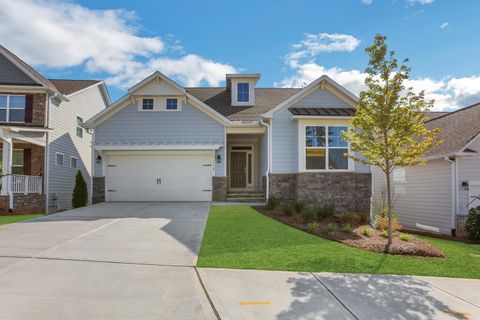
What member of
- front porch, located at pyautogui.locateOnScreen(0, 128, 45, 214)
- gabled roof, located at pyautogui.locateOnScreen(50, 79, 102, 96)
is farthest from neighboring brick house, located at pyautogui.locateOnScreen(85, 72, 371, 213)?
gabled roof, located at pyautogui.locateOnScreen(50, 79, 102, 96)

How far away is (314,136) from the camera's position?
1363 cm

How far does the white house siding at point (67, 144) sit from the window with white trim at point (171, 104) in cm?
598

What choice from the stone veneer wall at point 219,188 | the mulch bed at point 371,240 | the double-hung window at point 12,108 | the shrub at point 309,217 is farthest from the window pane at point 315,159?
the double-hung window at point 12,108

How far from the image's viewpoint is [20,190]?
14.6 metres

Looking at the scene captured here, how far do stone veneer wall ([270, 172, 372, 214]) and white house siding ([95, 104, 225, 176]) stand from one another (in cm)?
404

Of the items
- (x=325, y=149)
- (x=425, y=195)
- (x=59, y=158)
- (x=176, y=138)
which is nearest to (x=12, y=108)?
(x=59, y=158)

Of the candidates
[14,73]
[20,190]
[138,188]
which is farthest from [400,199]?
[14,73]

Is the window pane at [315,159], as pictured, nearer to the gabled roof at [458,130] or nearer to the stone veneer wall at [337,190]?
the stone veneer wall at [337,190]

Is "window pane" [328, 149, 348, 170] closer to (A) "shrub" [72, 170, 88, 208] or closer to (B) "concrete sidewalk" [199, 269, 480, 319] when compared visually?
(B) "concrete sidewalk" [199, 269, 480, 319]

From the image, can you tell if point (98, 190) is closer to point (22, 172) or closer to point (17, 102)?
point (22, 172)

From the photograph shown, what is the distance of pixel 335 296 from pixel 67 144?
58.9 ft

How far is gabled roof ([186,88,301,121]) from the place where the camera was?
53.6ft

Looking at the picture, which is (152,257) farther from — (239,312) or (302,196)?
(302,196)

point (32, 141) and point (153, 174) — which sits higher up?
point (32, 141)
